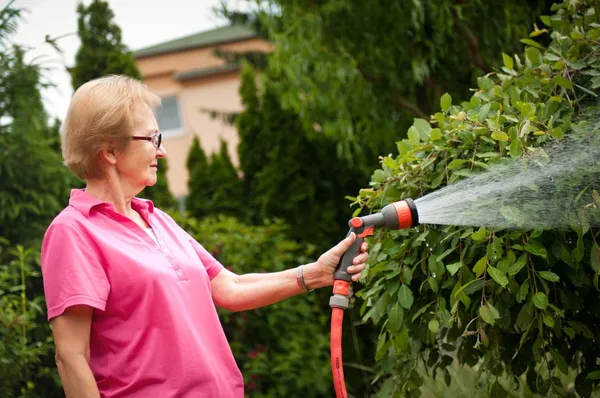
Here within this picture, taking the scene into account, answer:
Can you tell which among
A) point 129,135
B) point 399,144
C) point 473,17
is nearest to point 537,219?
point 399,144

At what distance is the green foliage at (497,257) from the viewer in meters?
2.40

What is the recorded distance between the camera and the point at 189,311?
217 centimetres

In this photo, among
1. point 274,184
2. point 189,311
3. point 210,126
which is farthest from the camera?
Answer: point 210,126

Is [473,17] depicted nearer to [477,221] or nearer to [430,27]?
[430,27]

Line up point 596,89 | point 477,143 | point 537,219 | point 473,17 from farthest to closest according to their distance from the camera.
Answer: point 473,17 < point 596,89 < point 477,143 < point 537,219

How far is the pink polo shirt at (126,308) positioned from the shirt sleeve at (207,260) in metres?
0.34

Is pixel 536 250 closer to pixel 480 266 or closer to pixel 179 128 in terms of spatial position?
pixel 480 266

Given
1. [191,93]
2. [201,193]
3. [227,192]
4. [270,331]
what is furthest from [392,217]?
[191,93]

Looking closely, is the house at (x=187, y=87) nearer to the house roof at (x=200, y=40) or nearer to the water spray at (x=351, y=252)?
the house roof at (x=200, y=40)

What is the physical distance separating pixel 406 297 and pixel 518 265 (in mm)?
378

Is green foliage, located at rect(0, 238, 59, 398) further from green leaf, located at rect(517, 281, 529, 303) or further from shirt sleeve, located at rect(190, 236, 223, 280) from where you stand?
green leaf, located at rect(517, 281, 529, 303)

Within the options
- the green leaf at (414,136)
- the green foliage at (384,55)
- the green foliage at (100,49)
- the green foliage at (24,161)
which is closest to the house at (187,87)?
the green foliage at (100,49)

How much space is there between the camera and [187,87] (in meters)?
21.5

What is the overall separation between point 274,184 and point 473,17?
2.80 metres
